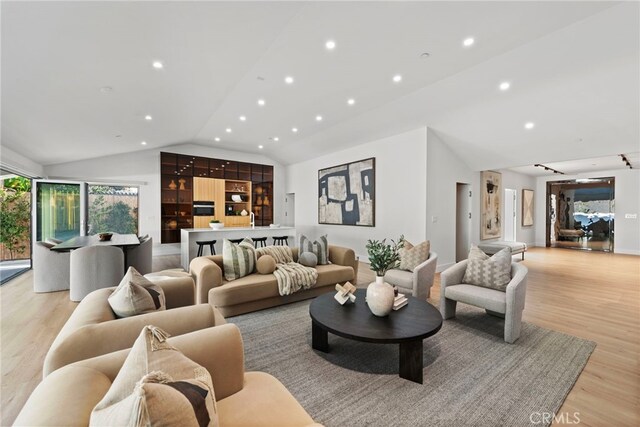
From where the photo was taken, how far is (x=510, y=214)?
9180mm

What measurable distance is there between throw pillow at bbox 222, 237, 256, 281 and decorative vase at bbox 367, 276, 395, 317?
1.88 meters

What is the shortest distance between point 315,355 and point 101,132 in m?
5.54

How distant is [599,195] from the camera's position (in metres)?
9.02

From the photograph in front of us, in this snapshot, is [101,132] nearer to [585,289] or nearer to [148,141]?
[148,141]

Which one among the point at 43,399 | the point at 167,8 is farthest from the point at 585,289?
the point at 167,8

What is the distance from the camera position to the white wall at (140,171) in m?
6.66

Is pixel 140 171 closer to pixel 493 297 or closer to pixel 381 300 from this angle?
pixel 381 300

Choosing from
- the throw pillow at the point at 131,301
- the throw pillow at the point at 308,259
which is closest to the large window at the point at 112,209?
the throw pillow at the point at 308,259

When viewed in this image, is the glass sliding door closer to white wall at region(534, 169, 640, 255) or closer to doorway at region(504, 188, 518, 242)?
doorway at region(504, 188, 518, 242)

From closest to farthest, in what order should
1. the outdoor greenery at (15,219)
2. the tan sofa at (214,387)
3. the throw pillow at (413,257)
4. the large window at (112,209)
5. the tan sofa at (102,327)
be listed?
the tan sofa at (214,387) → the tan sofa at (102,327) → the throw pillow at (413,257) → the outdoor greenery at (15,219) → the large window at (112,209)

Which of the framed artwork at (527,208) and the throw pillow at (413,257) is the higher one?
the framed artwork at (527,208)

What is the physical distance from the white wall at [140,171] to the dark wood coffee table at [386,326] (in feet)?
22.5

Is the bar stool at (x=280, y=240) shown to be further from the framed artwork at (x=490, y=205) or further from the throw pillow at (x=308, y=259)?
the framed artwork at (x=490, y=205)

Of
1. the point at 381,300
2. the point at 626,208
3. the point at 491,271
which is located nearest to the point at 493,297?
the point at 491,271
